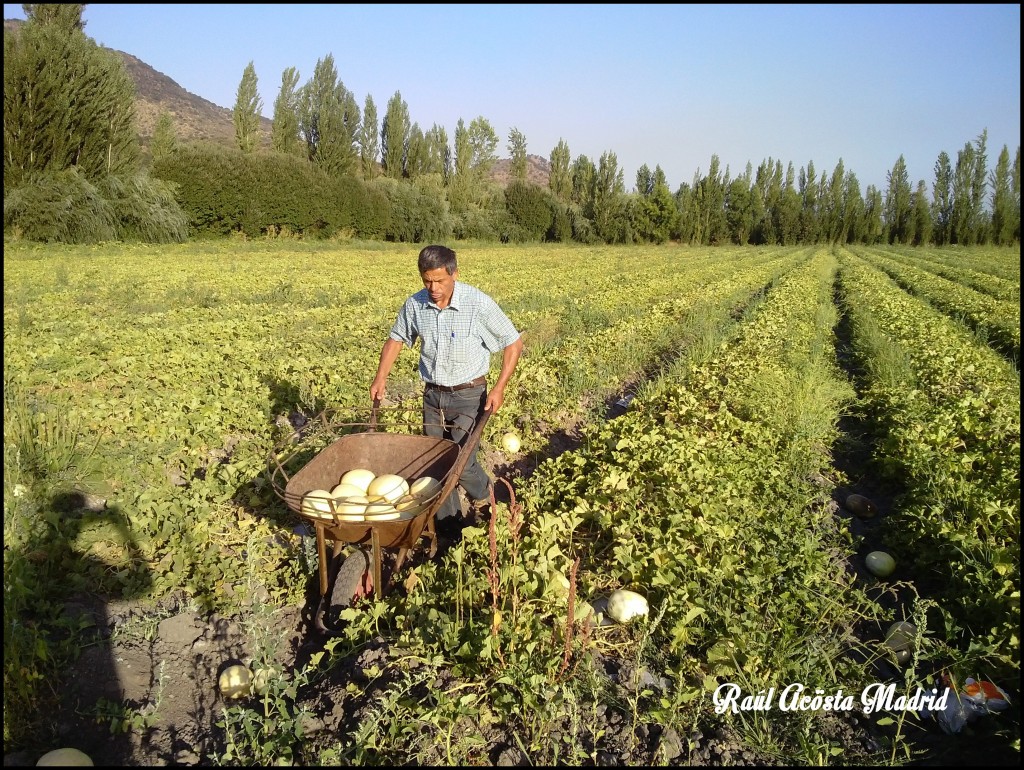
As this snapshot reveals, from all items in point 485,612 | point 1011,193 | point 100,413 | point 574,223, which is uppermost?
point 1011,193

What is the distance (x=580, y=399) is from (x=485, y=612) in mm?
4386

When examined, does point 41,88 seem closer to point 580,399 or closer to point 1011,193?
point 580,399

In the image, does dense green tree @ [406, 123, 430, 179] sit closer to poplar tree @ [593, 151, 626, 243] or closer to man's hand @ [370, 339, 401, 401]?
poplar tree @ [593, 151, 626, 243]

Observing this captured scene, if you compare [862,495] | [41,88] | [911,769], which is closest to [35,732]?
[911,769]

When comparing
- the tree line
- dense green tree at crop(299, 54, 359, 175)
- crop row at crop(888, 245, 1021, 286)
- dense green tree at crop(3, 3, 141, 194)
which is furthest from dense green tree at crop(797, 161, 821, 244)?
dense green tree at crop(3, 3, 141, 194)

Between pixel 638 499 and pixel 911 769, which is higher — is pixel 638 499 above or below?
above

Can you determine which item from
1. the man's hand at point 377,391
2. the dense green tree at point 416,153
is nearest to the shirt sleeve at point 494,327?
the man's hand at point 377,391

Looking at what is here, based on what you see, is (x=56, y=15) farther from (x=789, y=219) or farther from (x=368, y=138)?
(x=789, y=219)

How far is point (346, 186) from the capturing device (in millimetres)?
37062

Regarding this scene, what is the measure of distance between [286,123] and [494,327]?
43.5 metres

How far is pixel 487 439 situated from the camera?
19.2 ft

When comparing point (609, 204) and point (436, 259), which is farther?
point (609, 204)

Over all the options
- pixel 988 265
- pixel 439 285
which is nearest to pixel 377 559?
pixel 439 285

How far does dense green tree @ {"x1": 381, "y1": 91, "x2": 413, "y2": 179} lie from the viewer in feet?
157
